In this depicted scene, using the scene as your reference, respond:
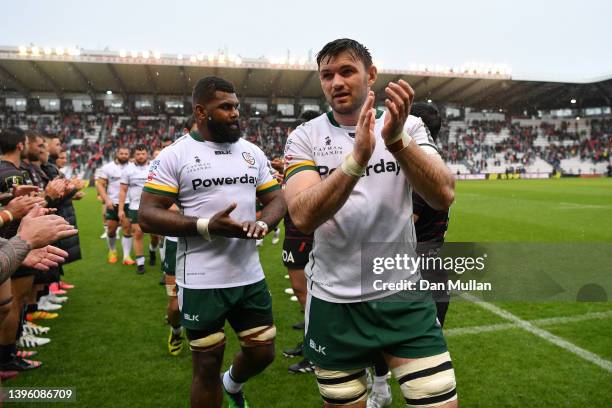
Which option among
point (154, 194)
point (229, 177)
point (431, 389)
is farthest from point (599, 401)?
point (154, 194)

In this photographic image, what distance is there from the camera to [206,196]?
320 cm

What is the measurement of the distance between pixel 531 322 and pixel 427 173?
431cm

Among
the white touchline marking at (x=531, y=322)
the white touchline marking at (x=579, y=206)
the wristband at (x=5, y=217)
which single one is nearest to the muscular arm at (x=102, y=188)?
the wristband at (x=5, y=217)

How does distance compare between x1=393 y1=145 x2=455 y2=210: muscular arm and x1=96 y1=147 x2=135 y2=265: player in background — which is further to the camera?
x1=96 y1=147 x2=135 y2=265: player in background

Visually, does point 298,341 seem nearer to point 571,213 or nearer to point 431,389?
point 431,389

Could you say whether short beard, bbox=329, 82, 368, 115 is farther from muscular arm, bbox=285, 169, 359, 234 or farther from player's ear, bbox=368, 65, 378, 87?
muscular arm, bbox=285, 169, 359, 234

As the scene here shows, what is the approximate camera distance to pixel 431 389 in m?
2.09

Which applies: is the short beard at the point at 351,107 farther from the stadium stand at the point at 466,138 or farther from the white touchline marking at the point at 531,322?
the stadium stand at the point at 466,138

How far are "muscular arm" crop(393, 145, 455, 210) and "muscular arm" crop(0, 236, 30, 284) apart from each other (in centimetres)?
198

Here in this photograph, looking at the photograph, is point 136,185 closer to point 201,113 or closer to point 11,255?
point 201,113

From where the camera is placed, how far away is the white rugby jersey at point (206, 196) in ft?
10.3

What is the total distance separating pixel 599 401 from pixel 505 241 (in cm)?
754

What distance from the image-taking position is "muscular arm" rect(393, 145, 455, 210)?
1.93 meters

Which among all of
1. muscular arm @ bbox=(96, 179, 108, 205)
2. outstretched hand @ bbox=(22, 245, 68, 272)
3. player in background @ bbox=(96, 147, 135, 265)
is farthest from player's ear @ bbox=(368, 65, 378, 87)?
muscular arm @ bbox=(96, 179, 108, 205)
